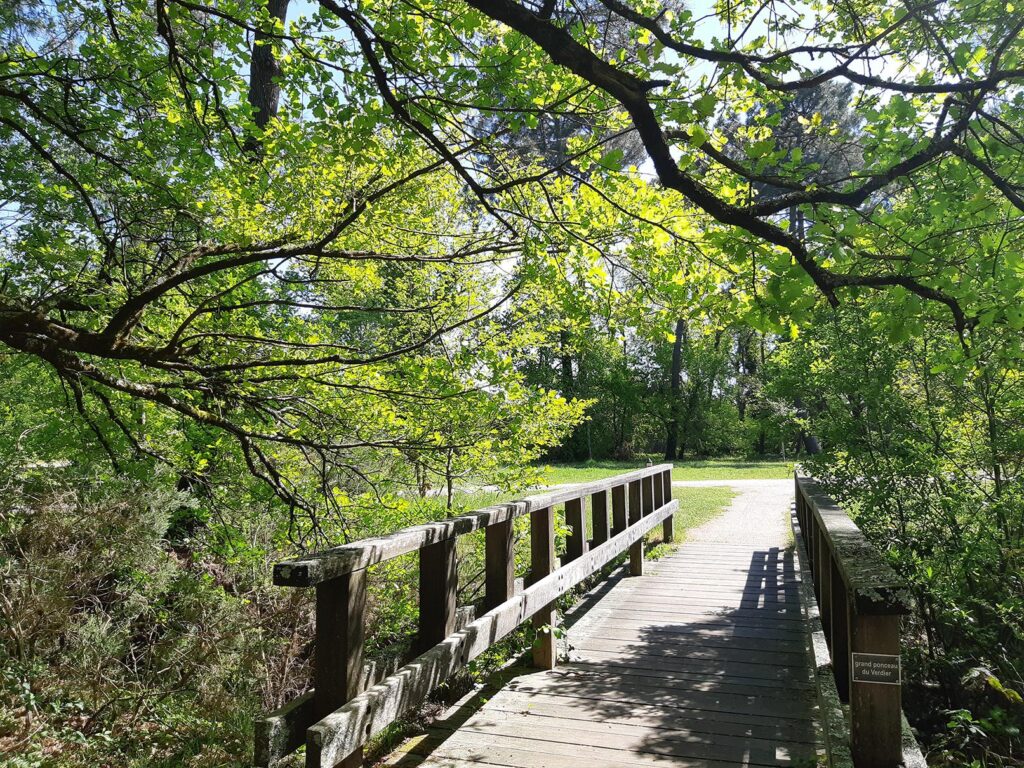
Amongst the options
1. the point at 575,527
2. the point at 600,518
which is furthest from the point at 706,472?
the point at 575,527

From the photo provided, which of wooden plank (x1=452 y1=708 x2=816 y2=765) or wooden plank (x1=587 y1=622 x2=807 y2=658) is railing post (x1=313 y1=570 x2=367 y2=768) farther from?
wooden plank (x1=587 y1=622 x2=807 y2=658)

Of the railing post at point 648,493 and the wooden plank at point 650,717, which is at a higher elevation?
the railing post at point 648,493

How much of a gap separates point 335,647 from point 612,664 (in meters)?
3.01

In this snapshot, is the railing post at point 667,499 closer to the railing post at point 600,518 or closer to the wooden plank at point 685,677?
the railing post at point 600,518

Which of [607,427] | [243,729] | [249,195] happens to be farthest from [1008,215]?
[607,427]

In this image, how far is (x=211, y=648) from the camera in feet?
19.3

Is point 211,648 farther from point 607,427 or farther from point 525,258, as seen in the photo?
point 607,427

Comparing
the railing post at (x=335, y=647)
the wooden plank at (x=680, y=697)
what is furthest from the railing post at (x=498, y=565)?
the railing post at (x=335, y=647)

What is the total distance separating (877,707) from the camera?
2426 millimetres

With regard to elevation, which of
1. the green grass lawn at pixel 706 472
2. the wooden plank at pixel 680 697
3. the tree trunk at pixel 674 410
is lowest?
the wooden plank at pixel 680 697

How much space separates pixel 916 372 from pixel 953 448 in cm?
72

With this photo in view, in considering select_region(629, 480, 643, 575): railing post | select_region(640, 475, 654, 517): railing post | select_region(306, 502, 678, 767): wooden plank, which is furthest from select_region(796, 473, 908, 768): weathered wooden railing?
select_region(640, 475, 654, 517): railing post

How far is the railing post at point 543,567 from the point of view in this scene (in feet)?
16.8

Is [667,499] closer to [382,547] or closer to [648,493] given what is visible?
[648,493]
